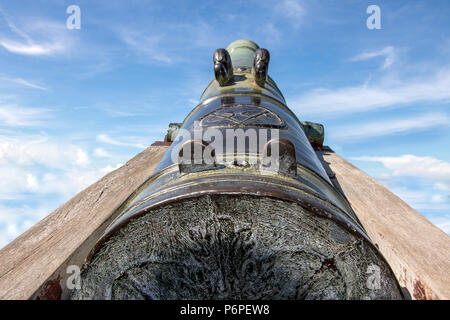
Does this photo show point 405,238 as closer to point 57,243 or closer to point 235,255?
point 235,255

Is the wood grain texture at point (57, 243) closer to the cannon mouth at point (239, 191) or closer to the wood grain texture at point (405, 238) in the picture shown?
the cannon mouth at point (239, 191)

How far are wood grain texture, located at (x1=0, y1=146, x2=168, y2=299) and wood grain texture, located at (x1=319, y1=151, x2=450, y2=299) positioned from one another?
150 cm

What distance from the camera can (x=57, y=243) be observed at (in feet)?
5.82

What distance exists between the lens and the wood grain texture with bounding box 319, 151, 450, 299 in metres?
1.50

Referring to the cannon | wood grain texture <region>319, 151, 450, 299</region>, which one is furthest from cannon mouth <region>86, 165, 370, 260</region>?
wood grain texture <region>319, 151, 450, 299</region>

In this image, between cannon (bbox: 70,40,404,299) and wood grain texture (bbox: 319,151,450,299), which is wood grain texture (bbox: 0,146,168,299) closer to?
cannon (bbox: 70,40,404,299)

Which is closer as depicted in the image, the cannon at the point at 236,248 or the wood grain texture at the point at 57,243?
the cannon at the point at 236,248

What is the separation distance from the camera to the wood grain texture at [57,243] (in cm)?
146

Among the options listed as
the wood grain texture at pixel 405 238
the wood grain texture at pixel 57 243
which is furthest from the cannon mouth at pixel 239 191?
the wood grain texture at pixel 405 238

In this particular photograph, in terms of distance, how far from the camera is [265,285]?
1.03 metres

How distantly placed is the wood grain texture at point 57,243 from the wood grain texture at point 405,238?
150 cm

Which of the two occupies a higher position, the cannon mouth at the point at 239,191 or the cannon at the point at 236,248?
the cannon mouth at the point at 239,191

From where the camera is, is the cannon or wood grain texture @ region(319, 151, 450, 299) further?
wood grain texture @ region(319, 151, 450, 299)
